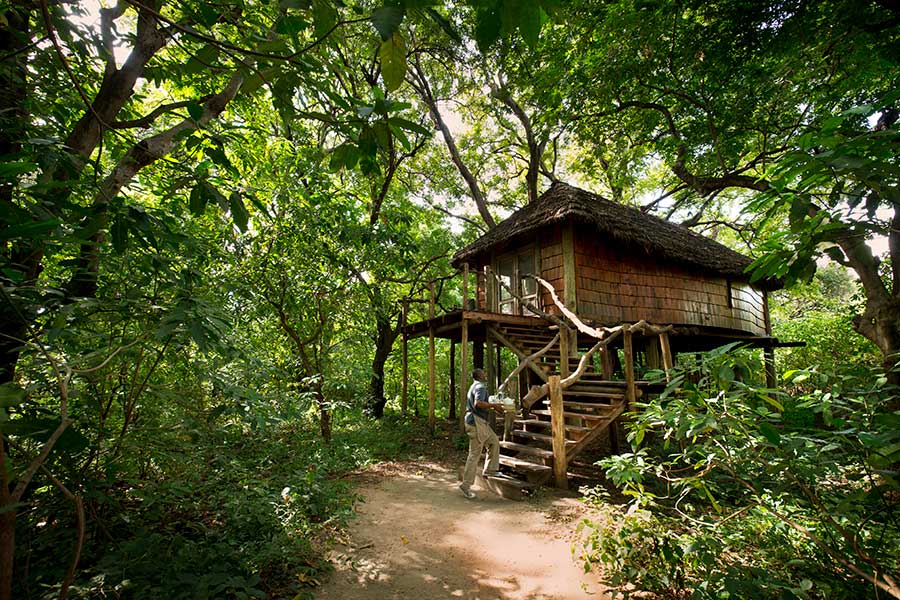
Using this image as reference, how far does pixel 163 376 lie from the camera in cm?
521

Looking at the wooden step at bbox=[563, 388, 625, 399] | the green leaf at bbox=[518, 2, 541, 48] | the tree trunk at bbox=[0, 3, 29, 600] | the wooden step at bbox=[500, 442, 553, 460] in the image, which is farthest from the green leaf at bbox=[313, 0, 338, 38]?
the wooden step at bbox=[563, 388, 625, 399]

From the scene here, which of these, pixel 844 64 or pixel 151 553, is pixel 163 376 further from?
pixel 844 64

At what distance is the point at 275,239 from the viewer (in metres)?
7.36

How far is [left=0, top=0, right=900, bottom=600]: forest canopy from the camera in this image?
182 centimetres

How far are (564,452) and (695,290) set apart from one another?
7.97 metres

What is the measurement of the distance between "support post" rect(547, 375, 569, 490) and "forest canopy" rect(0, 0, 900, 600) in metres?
1.15

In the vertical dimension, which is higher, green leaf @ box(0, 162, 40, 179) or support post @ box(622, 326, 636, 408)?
green leaf @ box(0, 162, 40, 179)

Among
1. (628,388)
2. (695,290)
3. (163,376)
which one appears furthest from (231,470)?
(695,290)

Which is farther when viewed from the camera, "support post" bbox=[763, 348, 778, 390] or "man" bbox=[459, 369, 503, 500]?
"man" bbox=[459, 369, 503, 500]

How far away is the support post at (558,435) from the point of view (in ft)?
20.3

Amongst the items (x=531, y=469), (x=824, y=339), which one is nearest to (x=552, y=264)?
(x=531, y=469)

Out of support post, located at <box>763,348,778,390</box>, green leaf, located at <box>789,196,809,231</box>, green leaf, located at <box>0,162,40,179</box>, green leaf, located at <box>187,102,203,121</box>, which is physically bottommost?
support post, located at <box>763,348,778,390</box>

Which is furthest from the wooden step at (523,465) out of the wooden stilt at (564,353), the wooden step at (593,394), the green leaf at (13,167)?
the green leaf at (13,167)

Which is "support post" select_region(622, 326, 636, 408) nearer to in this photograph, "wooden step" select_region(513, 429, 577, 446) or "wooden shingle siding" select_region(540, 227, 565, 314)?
"wooden step" select_region(513, 429, 577, 446)
